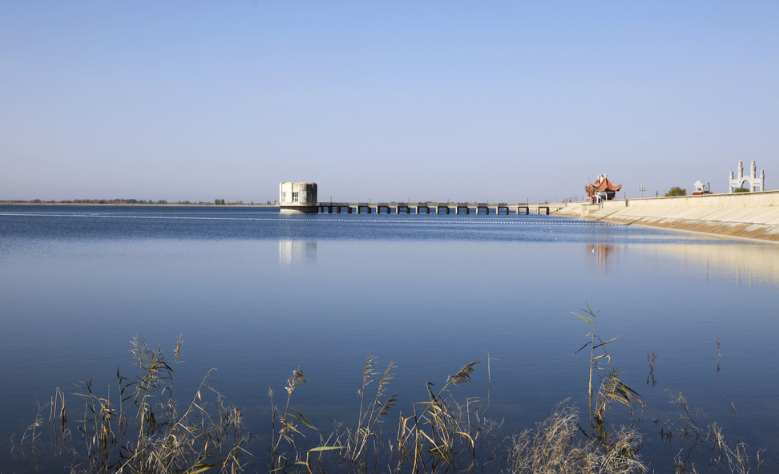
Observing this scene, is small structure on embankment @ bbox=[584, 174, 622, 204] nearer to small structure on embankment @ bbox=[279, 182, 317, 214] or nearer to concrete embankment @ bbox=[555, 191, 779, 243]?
concrete embankment @ bbox=[555, 191, 779, 243]

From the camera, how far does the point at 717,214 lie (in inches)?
2965

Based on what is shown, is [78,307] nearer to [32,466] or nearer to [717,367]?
[32,466]

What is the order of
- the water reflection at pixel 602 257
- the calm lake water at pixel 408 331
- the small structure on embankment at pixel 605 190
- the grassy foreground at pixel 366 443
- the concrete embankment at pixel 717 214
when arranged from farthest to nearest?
the small structure on embankment at pixel 605 190 < the concrete embankment at pixel 717 214 < the water reflection at pixel 602 257 < the calm lake water at pixel 408 331 < the grassy foreground at pixel 366 443

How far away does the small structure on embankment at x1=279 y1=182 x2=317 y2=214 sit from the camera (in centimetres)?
19350

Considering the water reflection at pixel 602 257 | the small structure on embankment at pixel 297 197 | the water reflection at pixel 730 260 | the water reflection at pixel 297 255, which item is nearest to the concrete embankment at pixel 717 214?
the water reflection at pixel 730 260

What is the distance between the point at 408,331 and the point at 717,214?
6898cm

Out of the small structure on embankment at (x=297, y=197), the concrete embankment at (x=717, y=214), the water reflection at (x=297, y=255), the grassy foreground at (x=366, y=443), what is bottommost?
the grassy foreground at (x=366, y=443)

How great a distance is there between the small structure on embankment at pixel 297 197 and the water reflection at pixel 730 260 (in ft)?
493

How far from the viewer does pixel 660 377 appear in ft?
39.8

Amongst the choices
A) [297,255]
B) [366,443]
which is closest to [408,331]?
[366,443]

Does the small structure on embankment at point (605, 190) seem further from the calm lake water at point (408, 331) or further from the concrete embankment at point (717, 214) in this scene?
the calm lake water at point (408, 331)

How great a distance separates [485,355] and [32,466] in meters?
8.46

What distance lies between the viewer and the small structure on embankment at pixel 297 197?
194 meters

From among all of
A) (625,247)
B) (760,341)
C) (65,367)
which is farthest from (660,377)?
(625,247)
